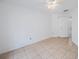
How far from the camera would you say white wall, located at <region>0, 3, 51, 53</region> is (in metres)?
3.96

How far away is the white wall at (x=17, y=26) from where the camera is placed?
156 inches

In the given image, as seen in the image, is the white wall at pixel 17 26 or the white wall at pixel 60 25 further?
the white wall at pixel 60 25

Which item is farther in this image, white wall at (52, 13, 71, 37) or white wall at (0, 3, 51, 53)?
white wall at (52, 13, 71, 37)

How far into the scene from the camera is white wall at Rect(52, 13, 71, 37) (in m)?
8.14

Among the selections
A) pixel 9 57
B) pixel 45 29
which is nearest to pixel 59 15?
pixel 45 29

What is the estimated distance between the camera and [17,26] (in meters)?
4.57

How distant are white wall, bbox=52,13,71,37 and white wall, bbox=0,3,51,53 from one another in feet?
6.64

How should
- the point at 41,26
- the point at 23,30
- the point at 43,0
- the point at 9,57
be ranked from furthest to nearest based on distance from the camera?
the point at 41,26 → the point at 23,30 → the point at 43,0 → the point at 9,57

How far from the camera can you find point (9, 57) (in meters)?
3.50

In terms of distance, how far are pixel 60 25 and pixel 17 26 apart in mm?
4613

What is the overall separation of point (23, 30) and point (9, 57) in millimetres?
1743

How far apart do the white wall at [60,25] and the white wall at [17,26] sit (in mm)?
2024

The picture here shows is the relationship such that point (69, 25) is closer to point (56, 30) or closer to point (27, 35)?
point (56, 30)

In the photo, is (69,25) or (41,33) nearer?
(41,33)
